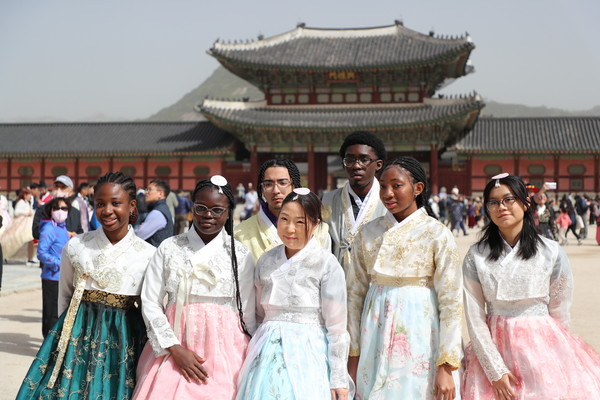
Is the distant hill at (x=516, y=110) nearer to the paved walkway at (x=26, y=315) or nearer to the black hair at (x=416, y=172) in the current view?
the paved walkway at (x=26, y=315)

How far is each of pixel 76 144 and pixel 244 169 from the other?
713 cm

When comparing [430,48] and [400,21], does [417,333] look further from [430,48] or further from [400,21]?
[400,21]

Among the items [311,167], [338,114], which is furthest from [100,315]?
[338,114]

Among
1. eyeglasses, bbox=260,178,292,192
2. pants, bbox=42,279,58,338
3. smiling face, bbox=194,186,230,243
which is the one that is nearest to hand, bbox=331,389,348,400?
smiling face, bbox=194,186,230,243

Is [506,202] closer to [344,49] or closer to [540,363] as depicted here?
[540,363]

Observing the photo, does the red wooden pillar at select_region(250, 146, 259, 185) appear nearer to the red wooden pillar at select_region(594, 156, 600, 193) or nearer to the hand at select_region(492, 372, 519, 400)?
the red wooden pillar at select_region(594, 156, 600, 193)

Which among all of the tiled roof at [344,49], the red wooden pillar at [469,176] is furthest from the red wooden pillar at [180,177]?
the red wooden pillar at [469,176]

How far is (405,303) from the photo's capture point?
285 cm

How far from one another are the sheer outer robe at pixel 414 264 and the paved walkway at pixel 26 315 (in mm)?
2673

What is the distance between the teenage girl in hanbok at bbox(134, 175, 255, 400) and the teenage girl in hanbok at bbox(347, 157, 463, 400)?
21.9 inches

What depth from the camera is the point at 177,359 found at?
2805 millimetres

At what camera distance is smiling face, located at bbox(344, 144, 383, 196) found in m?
3.44

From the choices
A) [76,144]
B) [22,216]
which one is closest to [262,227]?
[22,216]

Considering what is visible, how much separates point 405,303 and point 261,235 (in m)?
0.89
